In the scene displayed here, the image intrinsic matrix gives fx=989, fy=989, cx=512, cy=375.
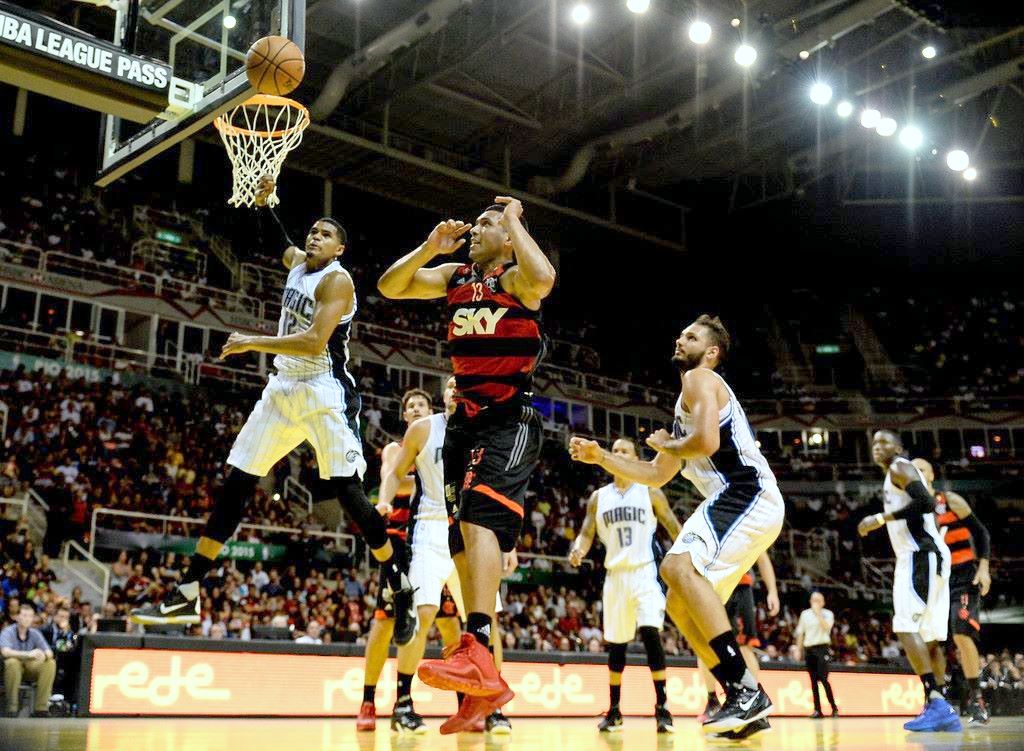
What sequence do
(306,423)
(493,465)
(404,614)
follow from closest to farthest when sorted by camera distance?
1. (493,465)
2. (306,423)
3. (404,614)

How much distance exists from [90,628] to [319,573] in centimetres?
575

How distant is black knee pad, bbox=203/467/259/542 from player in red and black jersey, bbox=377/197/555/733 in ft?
4.74

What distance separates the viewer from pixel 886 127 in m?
21.6

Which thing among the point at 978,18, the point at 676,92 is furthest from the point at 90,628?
the point at 676,92

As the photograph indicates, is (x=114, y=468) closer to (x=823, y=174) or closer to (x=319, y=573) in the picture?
(x=319, y=573)

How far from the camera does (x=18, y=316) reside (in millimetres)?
20625

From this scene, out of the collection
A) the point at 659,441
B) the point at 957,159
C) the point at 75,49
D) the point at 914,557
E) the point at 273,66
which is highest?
the point at 957,159

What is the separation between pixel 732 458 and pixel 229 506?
277 cm

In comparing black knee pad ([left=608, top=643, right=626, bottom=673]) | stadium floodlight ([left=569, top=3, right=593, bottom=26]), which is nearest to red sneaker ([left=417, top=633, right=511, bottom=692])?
black knee pad ([left=608, top=643, right=626, bottom=673])

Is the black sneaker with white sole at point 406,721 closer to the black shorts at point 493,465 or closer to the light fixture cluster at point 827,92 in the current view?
the black shorts at point 493,465

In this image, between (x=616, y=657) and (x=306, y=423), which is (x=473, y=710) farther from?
(x=616, y=657)

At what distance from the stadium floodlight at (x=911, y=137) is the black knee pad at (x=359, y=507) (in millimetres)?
19604

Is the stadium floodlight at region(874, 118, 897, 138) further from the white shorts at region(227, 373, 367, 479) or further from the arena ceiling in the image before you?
the white shorts at region(227, 373, 367, 479)

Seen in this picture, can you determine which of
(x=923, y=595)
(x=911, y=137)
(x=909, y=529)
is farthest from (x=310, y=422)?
(x=911, y=137)
